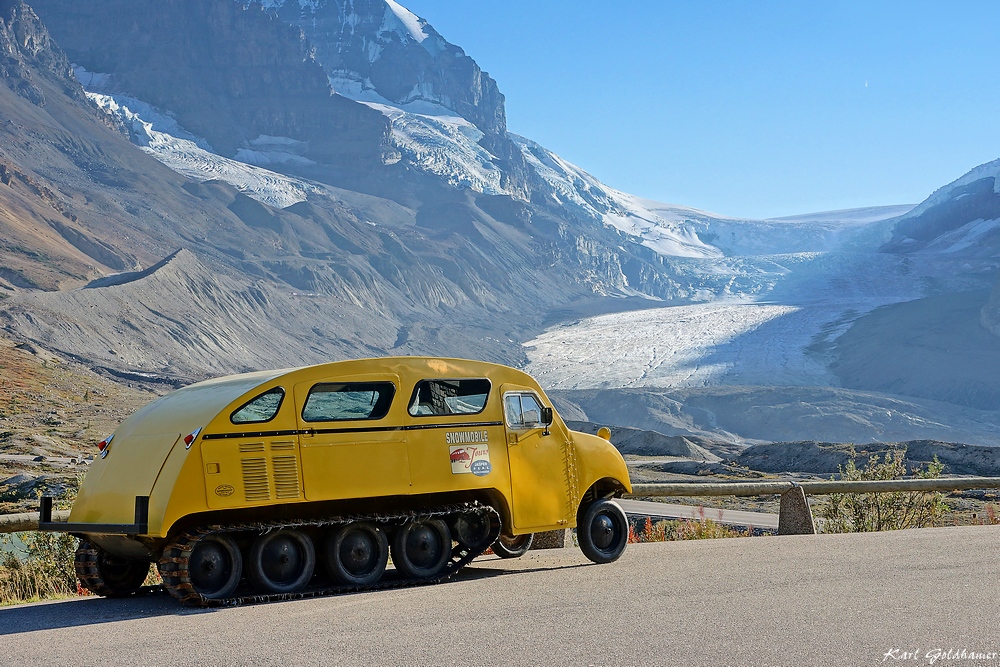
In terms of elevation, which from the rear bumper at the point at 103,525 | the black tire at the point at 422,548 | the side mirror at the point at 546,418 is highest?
the side mirror at the point at 546,418

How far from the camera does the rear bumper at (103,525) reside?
8.68 m

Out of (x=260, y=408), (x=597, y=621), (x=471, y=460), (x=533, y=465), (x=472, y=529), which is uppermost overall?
(x=260, y=408)

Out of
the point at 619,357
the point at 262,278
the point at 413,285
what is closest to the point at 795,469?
the point at 619,357

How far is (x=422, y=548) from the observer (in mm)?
10133

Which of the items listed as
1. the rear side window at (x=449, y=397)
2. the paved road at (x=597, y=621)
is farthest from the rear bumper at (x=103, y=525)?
the rear side window at (x=449, y=397)

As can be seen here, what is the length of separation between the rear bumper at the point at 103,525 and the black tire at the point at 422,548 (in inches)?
92.9

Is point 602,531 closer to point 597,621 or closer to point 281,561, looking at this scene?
point 281,561

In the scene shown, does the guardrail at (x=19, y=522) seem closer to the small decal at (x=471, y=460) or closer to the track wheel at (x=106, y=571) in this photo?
the track wheel at (x=106, y=571)

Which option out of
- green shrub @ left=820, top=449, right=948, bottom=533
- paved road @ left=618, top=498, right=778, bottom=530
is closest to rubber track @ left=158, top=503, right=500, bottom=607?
green shrub @ left=820, top=449, right=948, bottom=533

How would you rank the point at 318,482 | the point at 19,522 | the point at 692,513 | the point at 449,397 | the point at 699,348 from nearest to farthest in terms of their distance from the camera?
the point at 318,482 → the point at 19,522 → the point at 449,397 → the point at 692,513 → the point at 699,348

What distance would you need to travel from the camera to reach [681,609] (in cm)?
777

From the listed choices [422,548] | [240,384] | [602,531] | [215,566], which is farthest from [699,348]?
[215,566]

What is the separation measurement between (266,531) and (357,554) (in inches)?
37.8

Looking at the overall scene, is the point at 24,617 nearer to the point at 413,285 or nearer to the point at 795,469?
the point at 795,469
